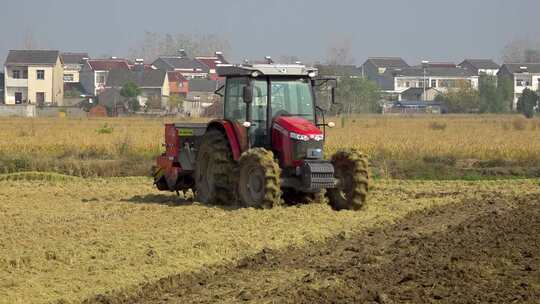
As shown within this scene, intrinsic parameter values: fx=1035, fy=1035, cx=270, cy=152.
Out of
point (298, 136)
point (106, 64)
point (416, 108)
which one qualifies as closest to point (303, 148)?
point (298, 136)

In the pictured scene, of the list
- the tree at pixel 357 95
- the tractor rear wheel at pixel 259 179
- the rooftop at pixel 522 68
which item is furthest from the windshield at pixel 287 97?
the rooftop at pixel 522 68

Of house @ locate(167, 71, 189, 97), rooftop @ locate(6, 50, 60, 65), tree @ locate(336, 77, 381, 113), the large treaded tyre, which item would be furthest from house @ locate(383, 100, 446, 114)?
the large treaded tyre

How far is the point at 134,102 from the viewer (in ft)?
300

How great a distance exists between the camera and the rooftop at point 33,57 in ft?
328

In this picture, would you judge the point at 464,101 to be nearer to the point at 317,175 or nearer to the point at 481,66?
the point at 481,66

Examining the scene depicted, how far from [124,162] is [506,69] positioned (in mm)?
105547

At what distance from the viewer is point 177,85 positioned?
369ft

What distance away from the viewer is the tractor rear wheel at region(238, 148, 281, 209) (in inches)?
655

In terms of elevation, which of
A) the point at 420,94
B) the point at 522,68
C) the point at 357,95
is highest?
the point at 522,68

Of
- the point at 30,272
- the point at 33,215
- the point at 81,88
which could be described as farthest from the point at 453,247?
the point at 81,88

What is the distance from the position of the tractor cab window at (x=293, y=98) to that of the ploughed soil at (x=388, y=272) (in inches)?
156

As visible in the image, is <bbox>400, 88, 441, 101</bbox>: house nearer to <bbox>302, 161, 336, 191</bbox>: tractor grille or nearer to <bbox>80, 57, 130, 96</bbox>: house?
<bbox>80, 57, 130, 96</bbox>: house

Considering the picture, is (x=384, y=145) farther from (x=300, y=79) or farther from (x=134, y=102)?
(x=134, y=102)

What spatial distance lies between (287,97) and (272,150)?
0.96 metres
